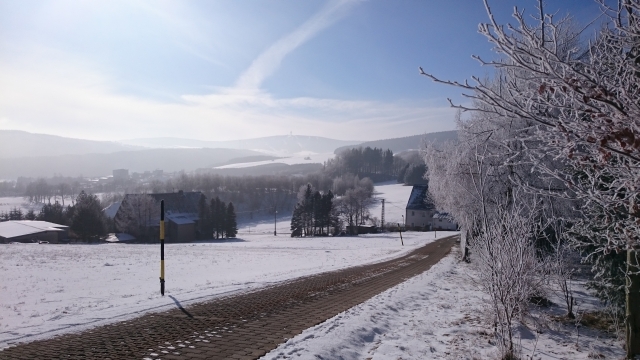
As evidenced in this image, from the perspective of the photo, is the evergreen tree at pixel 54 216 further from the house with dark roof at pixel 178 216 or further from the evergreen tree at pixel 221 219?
the evergreen tree at pixel 221 219

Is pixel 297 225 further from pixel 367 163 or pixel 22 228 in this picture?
pixel 367 163

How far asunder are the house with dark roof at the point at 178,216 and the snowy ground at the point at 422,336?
222 feet

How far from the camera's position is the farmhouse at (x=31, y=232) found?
58.9m

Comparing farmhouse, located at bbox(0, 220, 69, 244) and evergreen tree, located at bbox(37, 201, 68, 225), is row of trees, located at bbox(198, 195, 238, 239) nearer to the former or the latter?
farmhouse, located at bbox(0, 220, 69, 244)

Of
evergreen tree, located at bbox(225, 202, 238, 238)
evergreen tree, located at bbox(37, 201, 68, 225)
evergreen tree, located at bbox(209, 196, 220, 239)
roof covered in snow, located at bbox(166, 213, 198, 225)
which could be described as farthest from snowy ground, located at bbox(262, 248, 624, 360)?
evergreen tree, located at bbox(37, 201, 68, 225)

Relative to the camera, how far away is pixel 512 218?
8.48m

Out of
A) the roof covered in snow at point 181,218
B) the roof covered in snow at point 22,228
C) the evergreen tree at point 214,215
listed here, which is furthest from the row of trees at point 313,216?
the roof covered in snow at point 22,228

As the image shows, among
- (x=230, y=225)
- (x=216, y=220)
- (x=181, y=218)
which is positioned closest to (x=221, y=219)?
(x=216, y=220)

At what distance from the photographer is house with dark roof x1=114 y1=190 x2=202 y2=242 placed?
75625 mm

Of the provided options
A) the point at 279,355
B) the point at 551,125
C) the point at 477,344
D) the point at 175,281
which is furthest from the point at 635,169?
the point at 175,281

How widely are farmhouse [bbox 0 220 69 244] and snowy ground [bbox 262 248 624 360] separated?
2473 inches

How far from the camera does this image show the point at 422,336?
8859 millimetres

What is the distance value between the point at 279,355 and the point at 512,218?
5.14 metres

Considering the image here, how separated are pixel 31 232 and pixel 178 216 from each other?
76.1 ft
